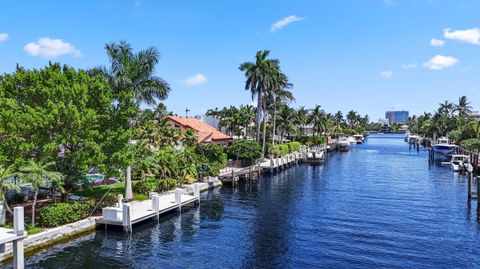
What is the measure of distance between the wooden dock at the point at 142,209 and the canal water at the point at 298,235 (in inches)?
30.5

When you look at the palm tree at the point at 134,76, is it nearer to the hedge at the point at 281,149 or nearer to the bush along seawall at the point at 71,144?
the bush along seawall at the point at 71,144

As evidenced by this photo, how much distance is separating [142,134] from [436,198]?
3376 cm

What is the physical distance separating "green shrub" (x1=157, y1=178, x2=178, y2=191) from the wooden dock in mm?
2269

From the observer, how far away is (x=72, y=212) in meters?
28.7

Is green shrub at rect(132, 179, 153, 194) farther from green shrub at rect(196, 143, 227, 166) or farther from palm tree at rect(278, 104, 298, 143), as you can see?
palm tree at rect(278, 104, 298, 143)

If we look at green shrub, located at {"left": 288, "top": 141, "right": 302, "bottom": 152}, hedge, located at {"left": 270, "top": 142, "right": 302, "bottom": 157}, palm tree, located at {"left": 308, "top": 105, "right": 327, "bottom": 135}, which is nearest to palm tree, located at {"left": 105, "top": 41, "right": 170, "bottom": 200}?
hedge, located at {"left": 270, "top": 142, "right": 302, "bottom": 157}

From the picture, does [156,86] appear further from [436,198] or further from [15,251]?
[436,198]

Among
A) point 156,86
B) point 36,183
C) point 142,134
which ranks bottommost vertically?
point 36,183

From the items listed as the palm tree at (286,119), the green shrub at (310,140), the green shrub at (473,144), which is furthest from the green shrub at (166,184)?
the green shrub at (310,140)

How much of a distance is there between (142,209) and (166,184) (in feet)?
31.2

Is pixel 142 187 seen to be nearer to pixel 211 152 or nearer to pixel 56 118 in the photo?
pixel 56 118

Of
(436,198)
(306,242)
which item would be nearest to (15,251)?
(306,242)

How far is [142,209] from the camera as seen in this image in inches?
1329

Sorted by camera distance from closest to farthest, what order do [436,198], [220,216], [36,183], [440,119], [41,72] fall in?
[36,183], [41,72], [220,216], [436,198], [440,119]
